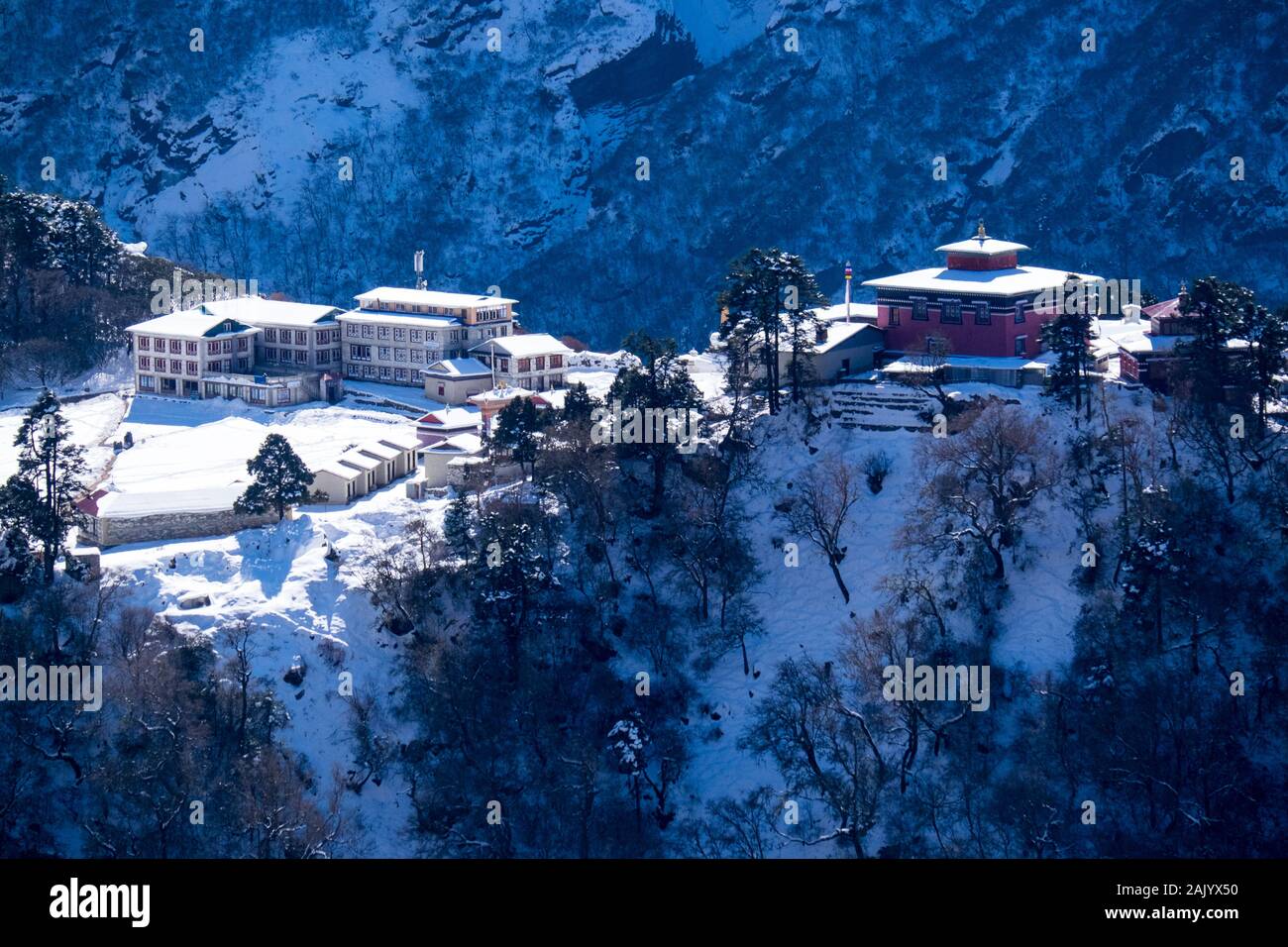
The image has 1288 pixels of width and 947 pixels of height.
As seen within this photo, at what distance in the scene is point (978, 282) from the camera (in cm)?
8725

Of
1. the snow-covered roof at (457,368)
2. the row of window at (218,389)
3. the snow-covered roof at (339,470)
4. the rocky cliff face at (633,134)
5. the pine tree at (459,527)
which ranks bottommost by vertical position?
the pine tree at (459,527)

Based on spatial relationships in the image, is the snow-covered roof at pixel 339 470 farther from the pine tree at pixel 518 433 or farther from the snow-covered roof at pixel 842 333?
the snow-covered roof at pixel 842 333

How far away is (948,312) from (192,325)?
40933 millimetres

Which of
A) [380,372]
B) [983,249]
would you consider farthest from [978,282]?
[380,372]

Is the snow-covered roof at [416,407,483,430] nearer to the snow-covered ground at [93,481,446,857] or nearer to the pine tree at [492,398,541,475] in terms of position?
the pine tree at [492,398,541,475]

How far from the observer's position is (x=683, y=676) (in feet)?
235

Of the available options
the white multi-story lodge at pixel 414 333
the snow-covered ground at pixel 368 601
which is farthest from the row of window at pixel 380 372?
the snow-covered ground at pixel 368 601

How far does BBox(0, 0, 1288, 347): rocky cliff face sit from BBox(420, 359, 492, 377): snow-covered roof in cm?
5516

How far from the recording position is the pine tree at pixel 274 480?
249 feet

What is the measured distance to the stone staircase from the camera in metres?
79.9

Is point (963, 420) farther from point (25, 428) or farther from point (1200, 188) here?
point (1200, 188)

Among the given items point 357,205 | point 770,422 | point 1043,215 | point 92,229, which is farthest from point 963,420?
point 357,205

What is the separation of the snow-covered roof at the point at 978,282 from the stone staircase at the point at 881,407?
277 inches

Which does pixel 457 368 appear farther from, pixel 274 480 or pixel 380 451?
pixel 274 480
